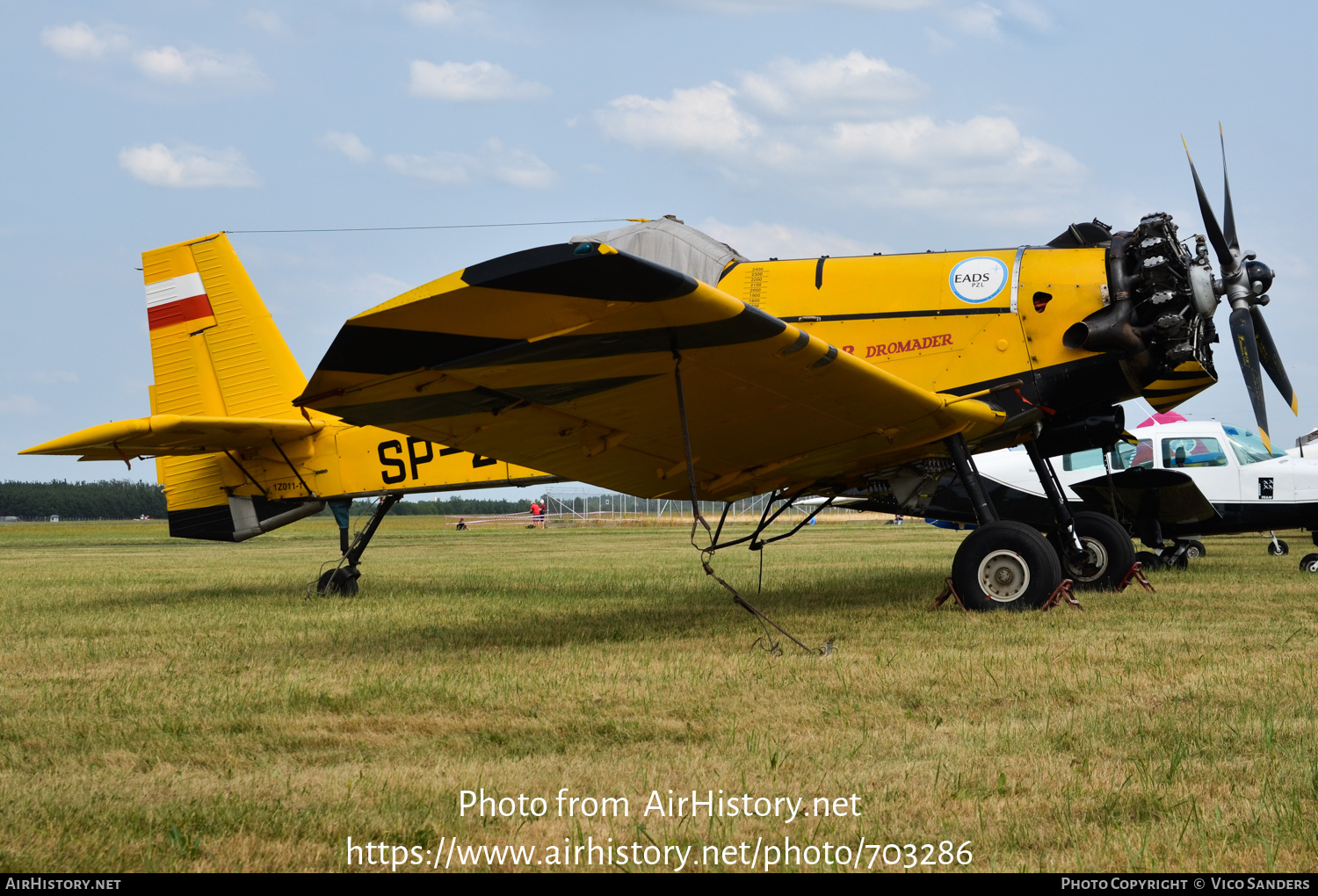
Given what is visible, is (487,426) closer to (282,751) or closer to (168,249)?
(282,751)

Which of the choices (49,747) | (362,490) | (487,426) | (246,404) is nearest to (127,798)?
(49,747)

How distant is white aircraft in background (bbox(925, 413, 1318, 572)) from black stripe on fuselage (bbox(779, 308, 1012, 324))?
5209mm

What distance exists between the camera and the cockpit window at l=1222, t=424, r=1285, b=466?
45.2 ft

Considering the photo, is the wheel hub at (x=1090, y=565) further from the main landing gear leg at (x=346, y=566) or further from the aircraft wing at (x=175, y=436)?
the aircraft wing at (x=175, y=436)

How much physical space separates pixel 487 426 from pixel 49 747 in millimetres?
3410

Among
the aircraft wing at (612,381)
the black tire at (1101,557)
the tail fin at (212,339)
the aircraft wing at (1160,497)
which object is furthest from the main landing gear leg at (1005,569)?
the tail fin at (212,339)

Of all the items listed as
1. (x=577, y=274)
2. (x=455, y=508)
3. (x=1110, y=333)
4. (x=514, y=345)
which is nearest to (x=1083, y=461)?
(x=1110, y=333)

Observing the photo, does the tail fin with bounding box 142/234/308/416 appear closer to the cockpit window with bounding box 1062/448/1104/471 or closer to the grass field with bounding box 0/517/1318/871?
the grass field with bounding box 0/517/1318/871

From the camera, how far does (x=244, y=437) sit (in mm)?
10773

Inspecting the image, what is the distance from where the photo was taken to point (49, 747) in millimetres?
3859

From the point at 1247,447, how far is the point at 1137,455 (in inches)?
53.9

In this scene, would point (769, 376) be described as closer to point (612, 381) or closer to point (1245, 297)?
point (612, 381)

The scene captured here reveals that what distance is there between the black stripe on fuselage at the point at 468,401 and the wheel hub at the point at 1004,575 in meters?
3.03
